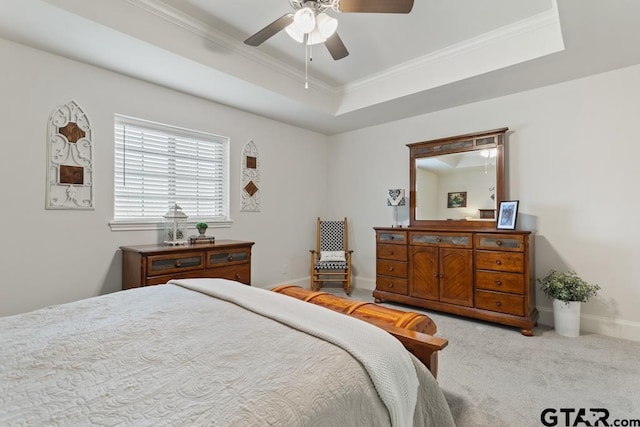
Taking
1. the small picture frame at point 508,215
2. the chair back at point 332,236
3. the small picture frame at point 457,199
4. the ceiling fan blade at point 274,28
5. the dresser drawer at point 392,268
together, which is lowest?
the dresser drawer at point 392,268

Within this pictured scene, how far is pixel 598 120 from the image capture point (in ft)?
9.85

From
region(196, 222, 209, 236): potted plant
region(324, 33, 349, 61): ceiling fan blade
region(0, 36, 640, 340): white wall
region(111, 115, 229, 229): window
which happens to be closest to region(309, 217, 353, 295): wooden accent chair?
region(0, 36, 640, 340): white wall

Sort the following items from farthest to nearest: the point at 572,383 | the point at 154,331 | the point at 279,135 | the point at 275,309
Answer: the point at 279,135 < the point at 572,383 < the point at 275,309 < the point at 154,331

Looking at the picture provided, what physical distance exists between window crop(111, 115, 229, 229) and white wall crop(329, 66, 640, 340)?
304 centimetres

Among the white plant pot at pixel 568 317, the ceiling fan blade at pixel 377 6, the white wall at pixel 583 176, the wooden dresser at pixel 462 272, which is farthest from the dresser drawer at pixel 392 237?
the ceiling fan blade at pixel 377 6

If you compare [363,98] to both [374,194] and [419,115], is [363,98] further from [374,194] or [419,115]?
[374,194]

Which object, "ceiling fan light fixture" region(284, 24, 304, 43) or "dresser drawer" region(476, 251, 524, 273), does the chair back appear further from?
"ceiling fan light fixture" region(284, 24, 304, 43)

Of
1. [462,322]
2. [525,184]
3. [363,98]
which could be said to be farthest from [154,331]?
[525,184]

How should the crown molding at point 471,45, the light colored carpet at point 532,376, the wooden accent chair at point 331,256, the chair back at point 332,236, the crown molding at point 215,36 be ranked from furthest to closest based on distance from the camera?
the chair back at point 332,236
the wooden accent chair at point 331,256
the crown molding at point 471,45
the crown molding at point 215,36
the light colored carpet at point 532,376

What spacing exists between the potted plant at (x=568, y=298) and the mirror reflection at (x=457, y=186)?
898 mm

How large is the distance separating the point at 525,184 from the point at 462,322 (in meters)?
1.65

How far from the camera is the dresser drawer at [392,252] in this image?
12.4 ft

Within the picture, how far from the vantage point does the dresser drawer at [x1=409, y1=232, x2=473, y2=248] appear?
3308 millimetres

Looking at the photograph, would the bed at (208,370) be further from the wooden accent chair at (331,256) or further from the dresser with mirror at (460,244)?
the wooden accent chair at (331,256)
